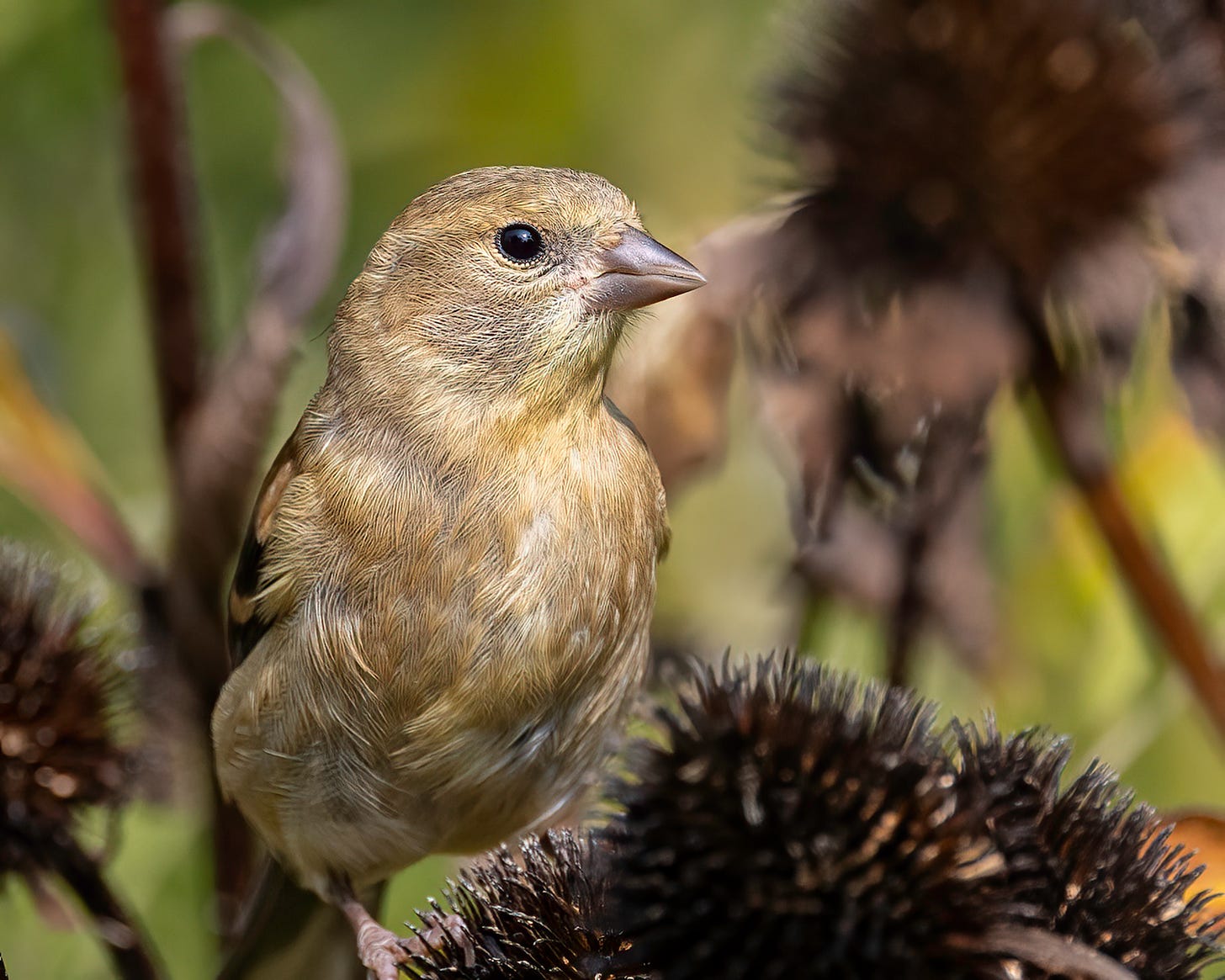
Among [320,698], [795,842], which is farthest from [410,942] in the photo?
[795,842]

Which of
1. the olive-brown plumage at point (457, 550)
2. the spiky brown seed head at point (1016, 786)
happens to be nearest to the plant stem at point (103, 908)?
the olive-brown plumage at point (457, 550)

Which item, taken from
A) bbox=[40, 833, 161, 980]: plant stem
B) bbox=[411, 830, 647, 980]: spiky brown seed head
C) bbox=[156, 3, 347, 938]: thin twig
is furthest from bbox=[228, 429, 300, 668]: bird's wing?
bbox=[411, 830, 647, 980]: spiky brown seed head

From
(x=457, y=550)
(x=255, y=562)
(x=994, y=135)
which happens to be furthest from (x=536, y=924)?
(x=994, y=135)

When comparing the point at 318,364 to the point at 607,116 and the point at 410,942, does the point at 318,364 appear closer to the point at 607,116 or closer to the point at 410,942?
the point at 607,116

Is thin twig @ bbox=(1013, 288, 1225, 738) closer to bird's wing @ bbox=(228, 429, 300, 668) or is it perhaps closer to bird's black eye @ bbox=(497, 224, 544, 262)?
bird's black eye @ bbox=(497, 224, 544, 262)

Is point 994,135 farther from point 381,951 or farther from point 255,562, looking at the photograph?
point 381,951

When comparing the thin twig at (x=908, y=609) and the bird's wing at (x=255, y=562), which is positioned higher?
the thin twig at (x=908, y=609)

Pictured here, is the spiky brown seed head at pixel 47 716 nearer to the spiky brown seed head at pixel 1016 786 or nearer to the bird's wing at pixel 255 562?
the bird's wing at pixel 255 562
